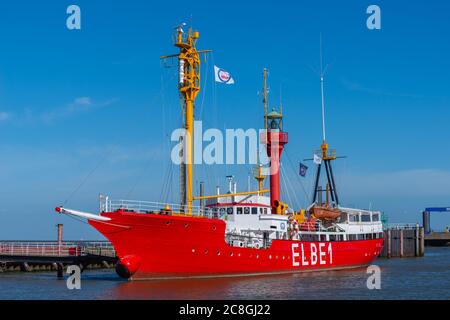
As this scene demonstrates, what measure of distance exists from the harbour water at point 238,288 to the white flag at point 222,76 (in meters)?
13.8

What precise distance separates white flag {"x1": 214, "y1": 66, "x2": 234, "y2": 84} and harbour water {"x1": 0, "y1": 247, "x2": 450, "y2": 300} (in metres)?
13.8

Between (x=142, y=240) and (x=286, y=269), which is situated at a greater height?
(x=142, y=240)

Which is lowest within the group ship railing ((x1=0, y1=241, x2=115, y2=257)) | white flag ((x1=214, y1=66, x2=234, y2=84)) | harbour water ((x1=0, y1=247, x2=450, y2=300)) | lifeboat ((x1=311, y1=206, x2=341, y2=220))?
harbour water ((x1=0, y1=247, x2=450, y2=300))

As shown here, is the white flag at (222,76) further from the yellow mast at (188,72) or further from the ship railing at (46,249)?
the ship railing at (46,249)

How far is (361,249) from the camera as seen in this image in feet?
186

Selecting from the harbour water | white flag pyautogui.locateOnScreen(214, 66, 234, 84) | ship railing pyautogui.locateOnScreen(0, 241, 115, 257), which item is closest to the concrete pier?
ship railing pyautogui.locateOnScreen(0, 241, 115, 257)

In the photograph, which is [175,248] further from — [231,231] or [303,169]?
[303,169]

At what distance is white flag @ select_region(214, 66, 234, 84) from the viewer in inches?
1670

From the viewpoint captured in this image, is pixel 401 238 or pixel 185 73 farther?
pixel 401 238

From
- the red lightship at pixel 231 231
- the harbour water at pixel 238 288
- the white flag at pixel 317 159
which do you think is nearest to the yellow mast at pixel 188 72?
the red lightship at pixel 231 231

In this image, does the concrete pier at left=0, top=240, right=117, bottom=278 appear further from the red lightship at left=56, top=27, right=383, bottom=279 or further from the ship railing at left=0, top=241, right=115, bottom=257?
the red lightship at left=56, top=27, right=383, bottom=279

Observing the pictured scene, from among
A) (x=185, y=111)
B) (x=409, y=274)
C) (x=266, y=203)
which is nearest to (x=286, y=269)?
(x=266, y=203)
